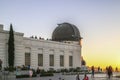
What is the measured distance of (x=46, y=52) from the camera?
71688 millimetres

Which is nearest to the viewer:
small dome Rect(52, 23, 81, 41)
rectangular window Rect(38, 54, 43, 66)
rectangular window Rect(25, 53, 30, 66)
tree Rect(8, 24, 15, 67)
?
tree Rect(8, 24, 15, 67)

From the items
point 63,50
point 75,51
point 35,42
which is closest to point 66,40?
point 75,51

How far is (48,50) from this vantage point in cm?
7250

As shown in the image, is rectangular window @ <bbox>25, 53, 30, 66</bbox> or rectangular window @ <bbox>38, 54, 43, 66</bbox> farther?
rectangular window @ <bbox>38, 54, 43, 66</bbox>

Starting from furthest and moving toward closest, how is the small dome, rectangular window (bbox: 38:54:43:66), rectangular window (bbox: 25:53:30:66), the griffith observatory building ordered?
the small dome
rectangular window (bbox: 38:54:43:66)
rectangular window (bbox: 25:53:30:66)
the griffith observatory building

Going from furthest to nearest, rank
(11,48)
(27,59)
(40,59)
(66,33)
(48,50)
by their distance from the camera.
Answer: (66,33)
(48,50)
(40,59)
(27,59)
(11,48)

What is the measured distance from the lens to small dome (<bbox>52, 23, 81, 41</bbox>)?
91688 millimetres

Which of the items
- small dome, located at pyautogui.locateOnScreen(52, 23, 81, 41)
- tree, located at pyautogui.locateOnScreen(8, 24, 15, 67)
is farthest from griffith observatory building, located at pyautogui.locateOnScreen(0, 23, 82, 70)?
tree, located at pyautogui.locateOnScreen(8, 24, 15, 67)

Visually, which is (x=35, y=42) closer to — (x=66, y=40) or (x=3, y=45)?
(x=3, y=45)

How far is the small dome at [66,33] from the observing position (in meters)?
91.7

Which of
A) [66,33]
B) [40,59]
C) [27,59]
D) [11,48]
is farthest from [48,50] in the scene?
[66,33]

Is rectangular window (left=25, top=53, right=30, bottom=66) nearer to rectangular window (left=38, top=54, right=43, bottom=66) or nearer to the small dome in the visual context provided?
rectangular window (left=38, top=54, right=43, bottom=66)

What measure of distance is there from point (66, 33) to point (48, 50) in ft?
69.1

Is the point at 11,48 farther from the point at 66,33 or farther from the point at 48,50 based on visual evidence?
the point at 66,33
